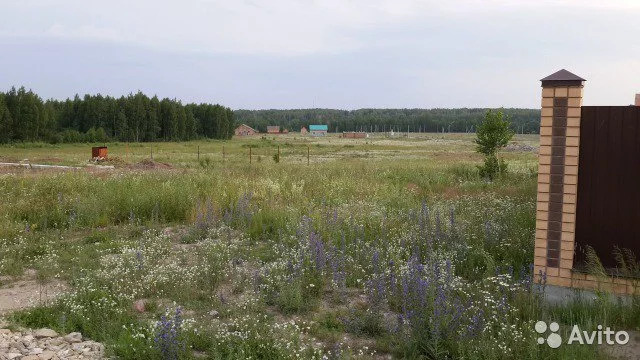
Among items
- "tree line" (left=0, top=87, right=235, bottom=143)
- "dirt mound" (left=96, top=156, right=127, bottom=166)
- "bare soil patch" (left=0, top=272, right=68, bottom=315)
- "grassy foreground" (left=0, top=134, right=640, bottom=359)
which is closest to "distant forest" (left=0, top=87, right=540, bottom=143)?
"tree line" (left=0, top=87, right=235, bottom=143)

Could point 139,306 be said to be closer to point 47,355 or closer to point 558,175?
point 47,355

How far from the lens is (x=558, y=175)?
19.5 ft

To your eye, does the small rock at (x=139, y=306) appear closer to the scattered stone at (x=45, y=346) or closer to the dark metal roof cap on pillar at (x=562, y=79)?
the scattered stone at (x=45, y=346)

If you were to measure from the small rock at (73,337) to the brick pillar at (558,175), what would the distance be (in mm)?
4854

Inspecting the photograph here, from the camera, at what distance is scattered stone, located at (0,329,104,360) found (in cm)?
497

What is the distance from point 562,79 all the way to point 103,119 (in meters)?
74.0

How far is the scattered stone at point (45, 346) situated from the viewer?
16.3ft

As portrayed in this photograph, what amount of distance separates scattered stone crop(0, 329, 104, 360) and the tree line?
2268 inches

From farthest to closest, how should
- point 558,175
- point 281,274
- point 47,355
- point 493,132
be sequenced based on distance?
point 493,132
point 281,274
point 558,175
point 47,355

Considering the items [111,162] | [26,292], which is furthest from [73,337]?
[111,162]

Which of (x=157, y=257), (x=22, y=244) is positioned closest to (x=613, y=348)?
(x=157, y=257)

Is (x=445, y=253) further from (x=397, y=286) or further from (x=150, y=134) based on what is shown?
(x=150, y=134)

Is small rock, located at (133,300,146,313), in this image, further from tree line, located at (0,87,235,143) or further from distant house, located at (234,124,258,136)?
distant house, located at (234,124,258,136)

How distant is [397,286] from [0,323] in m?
4.22
